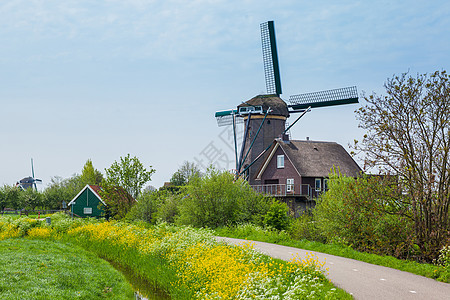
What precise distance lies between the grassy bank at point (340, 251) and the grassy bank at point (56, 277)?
828 centimetres

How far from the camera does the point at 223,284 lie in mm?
10789

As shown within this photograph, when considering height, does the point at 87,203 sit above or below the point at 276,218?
below

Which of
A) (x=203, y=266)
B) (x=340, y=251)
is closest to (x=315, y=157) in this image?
(x=340, y=251)

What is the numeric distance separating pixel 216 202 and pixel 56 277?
15.2 m

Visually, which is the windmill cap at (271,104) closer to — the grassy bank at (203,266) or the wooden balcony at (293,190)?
the wooden balcony at (293,190)

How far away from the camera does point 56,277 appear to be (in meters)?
14.4

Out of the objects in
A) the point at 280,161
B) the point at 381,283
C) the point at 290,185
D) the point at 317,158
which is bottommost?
the point at 381,283

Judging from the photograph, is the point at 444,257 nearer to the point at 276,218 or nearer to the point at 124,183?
the point at 276,218

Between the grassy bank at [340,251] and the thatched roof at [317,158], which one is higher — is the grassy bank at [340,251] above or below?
below

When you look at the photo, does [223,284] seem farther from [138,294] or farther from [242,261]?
[138,294]

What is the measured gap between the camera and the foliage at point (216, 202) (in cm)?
2823

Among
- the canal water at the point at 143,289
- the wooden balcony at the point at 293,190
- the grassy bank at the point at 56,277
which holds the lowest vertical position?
the canal water at the point at 143,289

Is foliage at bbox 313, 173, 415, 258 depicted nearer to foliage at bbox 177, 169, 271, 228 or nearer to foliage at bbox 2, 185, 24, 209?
foliage at bbox 177, 169, 271, 228

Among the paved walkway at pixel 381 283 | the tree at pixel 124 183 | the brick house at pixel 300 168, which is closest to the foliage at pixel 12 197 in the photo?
the tree at pixel 124 183
